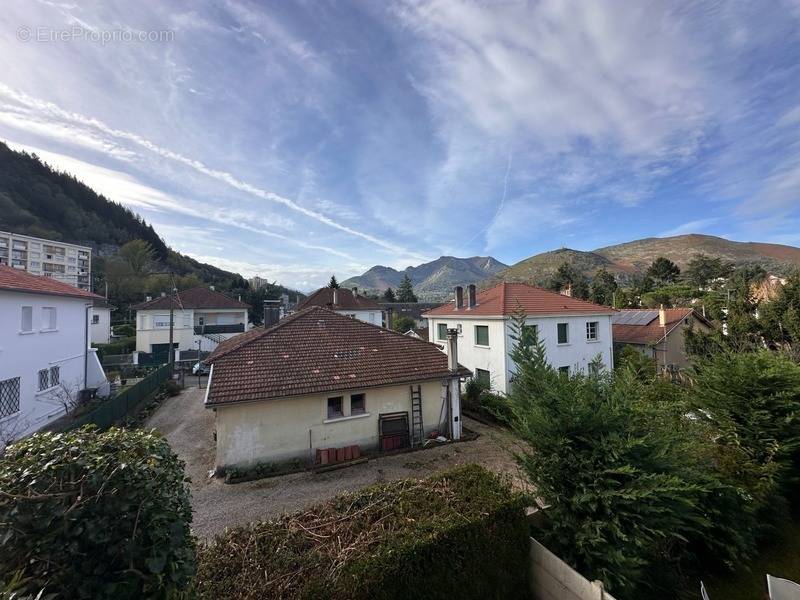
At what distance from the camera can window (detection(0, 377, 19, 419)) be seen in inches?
525

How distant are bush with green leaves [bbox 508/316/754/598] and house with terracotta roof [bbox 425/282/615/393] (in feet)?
42.4

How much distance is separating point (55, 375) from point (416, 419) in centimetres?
1872

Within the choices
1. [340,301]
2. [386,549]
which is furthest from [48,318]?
[340,301]

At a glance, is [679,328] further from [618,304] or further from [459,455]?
[459,455]

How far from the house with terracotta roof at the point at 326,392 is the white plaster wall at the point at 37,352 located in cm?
898

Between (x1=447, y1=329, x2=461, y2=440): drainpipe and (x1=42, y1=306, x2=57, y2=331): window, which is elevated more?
(x1=42, y1=306, x2=57, y2=331): window

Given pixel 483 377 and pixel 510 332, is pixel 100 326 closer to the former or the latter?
pixel 483 377

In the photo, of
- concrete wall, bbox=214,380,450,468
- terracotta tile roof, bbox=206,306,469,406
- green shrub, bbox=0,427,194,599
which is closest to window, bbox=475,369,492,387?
terracotta tile roof, bbox=206,306,469,406

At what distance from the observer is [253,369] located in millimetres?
11516

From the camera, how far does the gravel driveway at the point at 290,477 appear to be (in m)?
8.52

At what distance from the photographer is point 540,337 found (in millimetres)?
19734

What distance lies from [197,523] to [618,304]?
5150 cm

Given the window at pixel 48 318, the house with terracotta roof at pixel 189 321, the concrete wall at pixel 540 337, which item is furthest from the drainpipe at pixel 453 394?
the house with terracotta roof at pixel 189 321

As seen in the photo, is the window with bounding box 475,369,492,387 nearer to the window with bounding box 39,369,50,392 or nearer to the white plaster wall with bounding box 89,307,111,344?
the window with bounding box 39,369,50,392
